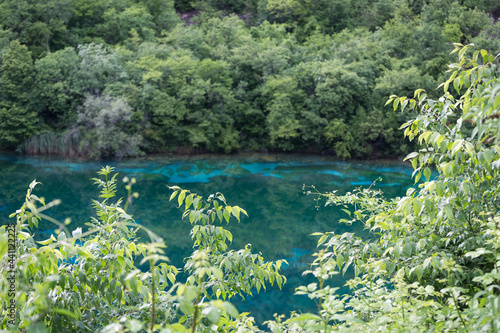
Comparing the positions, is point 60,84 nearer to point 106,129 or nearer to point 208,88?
point 106,129

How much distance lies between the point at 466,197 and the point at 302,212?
32.7 ft

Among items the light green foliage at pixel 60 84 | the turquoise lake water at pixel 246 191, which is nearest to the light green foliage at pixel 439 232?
the turquoise lake water at pixel 246 191

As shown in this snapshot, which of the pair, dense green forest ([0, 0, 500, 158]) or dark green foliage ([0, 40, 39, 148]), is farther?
dark green foliage ([0, 40, 39, 148])

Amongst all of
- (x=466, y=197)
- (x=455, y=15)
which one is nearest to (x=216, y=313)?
(x=466, y=197)

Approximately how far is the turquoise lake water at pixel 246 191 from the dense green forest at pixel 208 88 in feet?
3.04

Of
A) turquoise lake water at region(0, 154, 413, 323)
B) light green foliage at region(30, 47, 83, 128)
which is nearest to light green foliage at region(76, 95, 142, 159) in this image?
turquoise lake water at region(0, 154, 413, 323)

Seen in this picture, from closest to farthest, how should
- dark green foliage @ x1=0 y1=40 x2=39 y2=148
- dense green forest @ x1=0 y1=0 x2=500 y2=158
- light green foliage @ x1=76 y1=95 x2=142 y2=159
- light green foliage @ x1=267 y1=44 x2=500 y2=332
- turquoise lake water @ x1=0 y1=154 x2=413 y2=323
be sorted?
1. light green foliage @ x1=267 y1=44 x2=500 y2=332
2. turquoise lake water @ x1=0 y1=154 x2=413 y2=323
3. light green foliage @ x1=76 y1=95 x2=142 y2=159
4. dense green forest @ x1=0 y1=0 x2=500 y2=158
5. dark green foliage @ x1=0 y1=40 x2=39 y2=148

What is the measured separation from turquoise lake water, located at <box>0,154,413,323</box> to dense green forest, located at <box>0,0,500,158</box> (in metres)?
0.93

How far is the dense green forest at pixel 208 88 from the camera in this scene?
16.8m

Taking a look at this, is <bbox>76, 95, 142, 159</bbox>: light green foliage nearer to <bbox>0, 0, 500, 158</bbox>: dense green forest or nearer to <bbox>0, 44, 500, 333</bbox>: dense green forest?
<bbox>0, 0, 500, 158</bbox>: dense green forest

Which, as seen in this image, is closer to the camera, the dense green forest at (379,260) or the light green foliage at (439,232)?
the dense green forest at (379,260)

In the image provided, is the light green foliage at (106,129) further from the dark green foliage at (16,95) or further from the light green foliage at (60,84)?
the dark green foliage at (16,95)

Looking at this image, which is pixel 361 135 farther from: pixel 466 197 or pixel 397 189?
pixel 466 197

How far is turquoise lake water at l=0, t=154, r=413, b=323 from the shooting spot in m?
9.46
